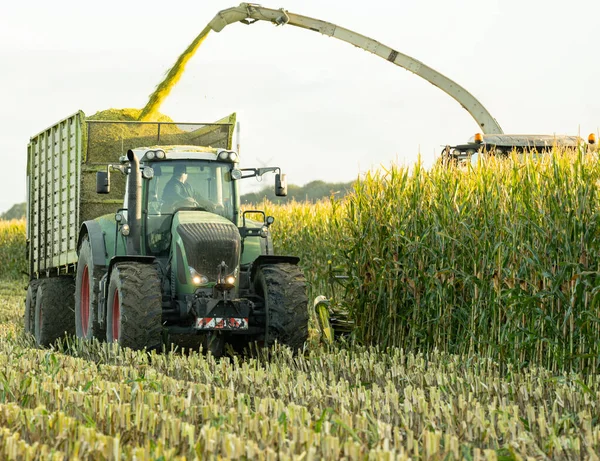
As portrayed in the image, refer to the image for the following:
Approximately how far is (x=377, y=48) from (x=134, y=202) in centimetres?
965

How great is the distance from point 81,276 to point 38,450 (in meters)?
6.28

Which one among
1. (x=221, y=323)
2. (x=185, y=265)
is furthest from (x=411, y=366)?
(x=185, y=265)

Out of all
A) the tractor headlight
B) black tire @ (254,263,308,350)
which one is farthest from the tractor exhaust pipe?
black tire @ (254,263,308,350)

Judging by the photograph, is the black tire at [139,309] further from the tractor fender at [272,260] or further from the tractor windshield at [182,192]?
the tractor fender at [272,260]

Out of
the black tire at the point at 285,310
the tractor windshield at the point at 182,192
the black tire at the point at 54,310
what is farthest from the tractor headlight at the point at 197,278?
the black tire at the point at 54,310

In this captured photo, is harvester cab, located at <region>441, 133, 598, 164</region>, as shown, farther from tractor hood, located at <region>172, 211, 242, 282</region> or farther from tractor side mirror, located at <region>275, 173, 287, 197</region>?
tractor hood, located at <region>172, 211, 242, 282</region>

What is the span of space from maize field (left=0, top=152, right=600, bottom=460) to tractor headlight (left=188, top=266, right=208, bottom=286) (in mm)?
798

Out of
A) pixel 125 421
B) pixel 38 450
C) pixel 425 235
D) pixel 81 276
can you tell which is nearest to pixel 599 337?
pixel 425 235

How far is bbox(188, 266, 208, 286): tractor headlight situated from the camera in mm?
9203

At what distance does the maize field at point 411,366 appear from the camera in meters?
5.11

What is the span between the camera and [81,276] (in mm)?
10938

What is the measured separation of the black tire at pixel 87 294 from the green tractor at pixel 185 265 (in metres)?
0.01

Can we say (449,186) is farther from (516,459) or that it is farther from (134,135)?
(516,459)

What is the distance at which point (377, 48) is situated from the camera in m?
18.2
